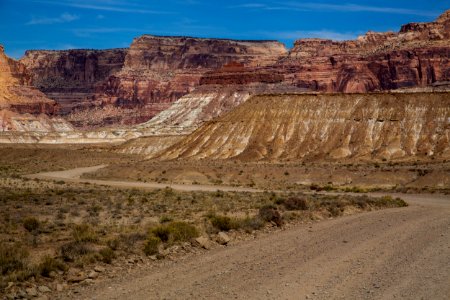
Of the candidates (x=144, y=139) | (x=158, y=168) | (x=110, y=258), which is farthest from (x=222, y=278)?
(x=144, y=139)

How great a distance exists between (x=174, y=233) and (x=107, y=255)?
3651 mm

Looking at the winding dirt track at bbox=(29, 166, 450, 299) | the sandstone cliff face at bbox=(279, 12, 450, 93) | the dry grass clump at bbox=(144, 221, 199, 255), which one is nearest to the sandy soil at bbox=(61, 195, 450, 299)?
the winding dirt track at bbox=(29, 166, 450, 299)

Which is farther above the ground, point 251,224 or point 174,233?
point 174,233

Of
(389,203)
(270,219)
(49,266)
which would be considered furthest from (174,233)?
(389,203)

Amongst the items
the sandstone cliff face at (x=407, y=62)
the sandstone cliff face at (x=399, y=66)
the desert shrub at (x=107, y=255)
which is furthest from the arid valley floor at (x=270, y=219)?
the sandstone cliff face at (x=407, y=62)

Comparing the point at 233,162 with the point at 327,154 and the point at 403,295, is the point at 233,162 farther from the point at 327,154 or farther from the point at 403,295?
the point at 403,295

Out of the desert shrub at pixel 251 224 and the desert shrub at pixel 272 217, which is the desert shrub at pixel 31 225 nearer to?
the desert shrub at pixel 251 224

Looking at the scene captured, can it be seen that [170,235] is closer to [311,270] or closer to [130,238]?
[130,238]

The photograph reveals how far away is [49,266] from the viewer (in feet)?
53.2

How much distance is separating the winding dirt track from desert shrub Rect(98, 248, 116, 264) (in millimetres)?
1074

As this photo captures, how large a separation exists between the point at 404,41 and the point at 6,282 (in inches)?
7484

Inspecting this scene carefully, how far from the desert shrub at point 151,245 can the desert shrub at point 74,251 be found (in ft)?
5.15

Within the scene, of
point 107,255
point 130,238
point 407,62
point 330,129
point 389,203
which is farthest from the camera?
point 407,62

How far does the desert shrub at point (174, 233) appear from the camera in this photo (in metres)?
20.9
